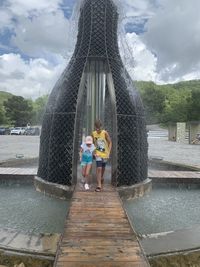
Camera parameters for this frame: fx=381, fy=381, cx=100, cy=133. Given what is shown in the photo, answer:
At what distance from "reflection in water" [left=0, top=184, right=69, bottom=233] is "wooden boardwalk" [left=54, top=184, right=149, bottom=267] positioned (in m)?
0.55

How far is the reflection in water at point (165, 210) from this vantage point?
21.2 feet

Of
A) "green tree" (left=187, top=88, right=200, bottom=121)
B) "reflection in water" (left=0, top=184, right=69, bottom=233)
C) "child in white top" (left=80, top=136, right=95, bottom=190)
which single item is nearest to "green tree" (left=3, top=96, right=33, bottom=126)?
"green tree" (left=187, top=88, right=200, bottom=121)

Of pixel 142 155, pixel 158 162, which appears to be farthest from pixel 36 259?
pixel 158 162

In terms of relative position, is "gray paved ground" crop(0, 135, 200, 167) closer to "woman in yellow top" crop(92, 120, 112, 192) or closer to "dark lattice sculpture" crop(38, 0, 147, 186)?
"dark lattice sculpture" crop(38, 0, 147, 186)

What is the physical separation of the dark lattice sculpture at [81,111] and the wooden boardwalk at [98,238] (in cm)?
174

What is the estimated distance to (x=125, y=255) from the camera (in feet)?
13.8

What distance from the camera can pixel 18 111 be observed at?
80688mm

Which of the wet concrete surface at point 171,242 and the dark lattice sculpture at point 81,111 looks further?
the dark lattice sculpture at point 81,111

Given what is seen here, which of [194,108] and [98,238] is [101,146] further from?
[194,108]

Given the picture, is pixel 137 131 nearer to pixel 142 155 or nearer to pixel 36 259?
pixel 142 155

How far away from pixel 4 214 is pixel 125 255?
11.6ft

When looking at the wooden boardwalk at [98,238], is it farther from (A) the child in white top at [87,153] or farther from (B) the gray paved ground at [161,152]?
(B) the gray paved ground at [161,152]

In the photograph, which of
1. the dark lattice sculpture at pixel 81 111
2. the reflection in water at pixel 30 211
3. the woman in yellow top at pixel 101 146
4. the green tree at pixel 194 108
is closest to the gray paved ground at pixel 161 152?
the dark lattice sculpture at pixel 81 111

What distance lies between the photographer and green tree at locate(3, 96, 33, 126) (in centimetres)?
8056
